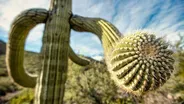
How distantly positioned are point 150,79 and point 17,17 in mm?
2178

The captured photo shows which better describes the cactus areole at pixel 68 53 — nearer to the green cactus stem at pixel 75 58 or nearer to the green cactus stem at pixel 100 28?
the green cactus stem at pixel 100 28

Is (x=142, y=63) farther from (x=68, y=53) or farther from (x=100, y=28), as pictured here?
(x=68, y=53)

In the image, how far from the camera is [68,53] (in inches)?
120

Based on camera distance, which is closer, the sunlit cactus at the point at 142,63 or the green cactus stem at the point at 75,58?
the sunlit cactus at the point at 142,63

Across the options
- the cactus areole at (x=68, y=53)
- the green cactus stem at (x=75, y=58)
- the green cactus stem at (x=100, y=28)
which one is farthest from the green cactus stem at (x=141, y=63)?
the green cactus stem at (x=75, y=58)

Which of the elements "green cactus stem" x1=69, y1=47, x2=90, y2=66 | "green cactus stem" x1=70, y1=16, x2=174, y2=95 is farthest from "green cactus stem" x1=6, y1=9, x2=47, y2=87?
"green cactus stem" x1=70, y1=16, x2=174, y2=95

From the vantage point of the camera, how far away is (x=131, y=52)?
165 cm

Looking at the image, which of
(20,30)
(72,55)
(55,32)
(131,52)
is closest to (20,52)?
(20,30)

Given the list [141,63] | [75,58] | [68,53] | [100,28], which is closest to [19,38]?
[68,53]

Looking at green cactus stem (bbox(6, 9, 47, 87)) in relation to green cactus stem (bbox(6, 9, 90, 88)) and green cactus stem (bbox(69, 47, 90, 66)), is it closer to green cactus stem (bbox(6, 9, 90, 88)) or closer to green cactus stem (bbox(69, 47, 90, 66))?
green cactus stem (bbox(6, 9, 90, 88))

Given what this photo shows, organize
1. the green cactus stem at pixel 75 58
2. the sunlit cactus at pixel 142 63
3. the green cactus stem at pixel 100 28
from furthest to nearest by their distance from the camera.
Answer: the green cactus stem at pixel 75 58 → the green cactus stem at pixel 100 28 → the sunlit cactus at pixel 142 63

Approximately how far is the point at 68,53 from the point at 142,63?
1609 mm

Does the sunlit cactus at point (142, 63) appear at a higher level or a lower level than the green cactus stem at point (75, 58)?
lower

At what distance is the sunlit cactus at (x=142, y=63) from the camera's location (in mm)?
1589
